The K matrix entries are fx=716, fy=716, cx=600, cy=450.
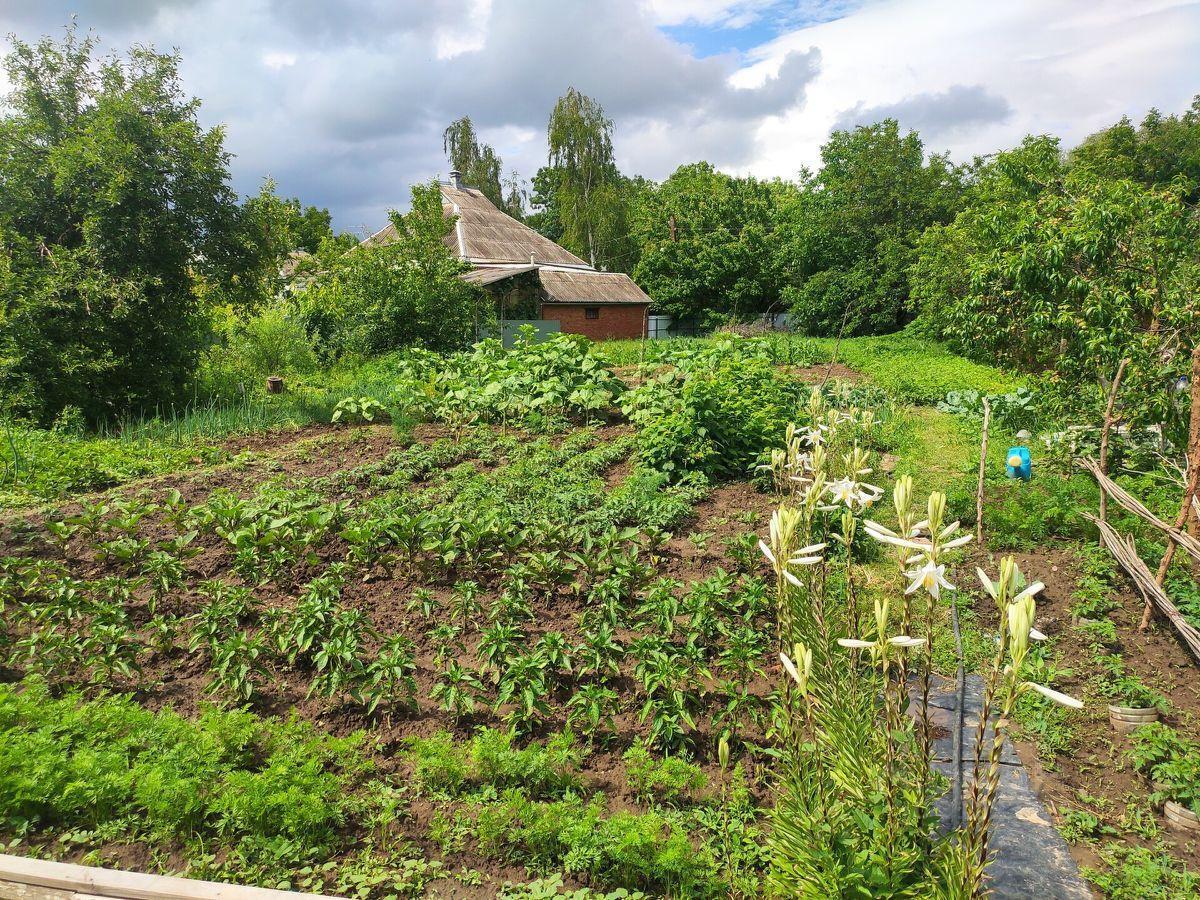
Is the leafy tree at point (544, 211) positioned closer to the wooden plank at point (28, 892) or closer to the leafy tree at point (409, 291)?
the leafy tree at point (409, 291)

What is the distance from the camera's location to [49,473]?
691cm

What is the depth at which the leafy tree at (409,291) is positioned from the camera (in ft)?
48.9

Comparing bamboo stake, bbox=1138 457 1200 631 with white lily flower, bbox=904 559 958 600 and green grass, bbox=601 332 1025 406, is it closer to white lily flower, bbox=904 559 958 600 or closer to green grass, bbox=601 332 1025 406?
white lily flower, bbox=904 559 958 600

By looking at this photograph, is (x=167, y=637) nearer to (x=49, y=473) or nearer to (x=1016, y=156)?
(x=49, y=473)

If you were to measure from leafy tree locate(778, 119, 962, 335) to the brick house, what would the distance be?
21.6 ft

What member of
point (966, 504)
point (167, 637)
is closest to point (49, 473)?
point (167, 637)

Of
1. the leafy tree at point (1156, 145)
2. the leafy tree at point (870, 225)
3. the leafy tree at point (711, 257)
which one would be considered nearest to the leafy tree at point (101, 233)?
the leafy tree at point (870, 225)

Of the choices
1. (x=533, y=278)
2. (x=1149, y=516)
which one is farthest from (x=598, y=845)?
(x=533, y=278)

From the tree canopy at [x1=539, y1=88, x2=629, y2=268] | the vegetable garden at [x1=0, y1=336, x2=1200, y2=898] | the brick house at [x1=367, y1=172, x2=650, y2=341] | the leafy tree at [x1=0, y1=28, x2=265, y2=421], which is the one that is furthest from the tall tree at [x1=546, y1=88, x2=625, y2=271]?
the vegetable garden at [x1=0, y1=336, x2=1200, y2=898]

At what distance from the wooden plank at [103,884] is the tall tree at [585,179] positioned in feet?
115

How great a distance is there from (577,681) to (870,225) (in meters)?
29.0

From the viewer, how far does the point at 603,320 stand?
25984 millimetres

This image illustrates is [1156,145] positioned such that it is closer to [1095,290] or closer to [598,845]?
[1095,290]

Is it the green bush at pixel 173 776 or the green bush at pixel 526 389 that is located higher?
Result: the green bush at pixel 526 389
